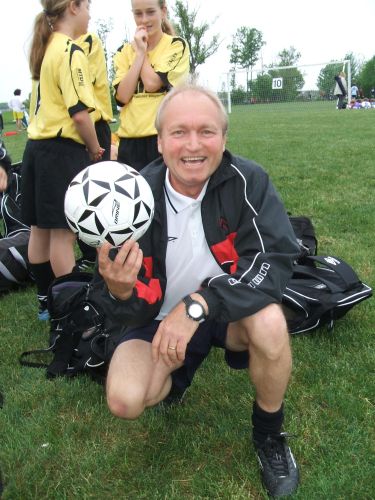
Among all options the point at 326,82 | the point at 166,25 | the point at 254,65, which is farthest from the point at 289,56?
the point at 166,25

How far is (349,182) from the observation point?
23.4 ft

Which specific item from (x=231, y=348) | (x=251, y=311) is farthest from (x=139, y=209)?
(x=231, y=348)

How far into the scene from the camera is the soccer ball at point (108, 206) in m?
2.11

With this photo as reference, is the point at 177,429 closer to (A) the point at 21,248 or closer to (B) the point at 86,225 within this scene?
(B) the point at 86,225

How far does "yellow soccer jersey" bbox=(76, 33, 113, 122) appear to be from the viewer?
3.79 metres

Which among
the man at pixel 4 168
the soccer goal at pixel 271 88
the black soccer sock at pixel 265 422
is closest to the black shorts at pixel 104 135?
the man at pixel 4 168

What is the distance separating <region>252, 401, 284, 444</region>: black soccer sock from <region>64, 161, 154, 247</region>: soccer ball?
0.95m

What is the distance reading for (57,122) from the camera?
11.4ft

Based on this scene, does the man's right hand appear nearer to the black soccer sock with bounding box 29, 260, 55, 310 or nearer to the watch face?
the watch face

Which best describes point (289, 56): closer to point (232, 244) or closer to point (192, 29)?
point (192, 29)

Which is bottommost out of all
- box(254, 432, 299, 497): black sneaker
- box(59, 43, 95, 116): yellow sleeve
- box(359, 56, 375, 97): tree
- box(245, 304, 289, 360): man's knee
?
box(359, 56, 375, 97): tree

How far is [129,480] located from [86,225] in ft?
3.79

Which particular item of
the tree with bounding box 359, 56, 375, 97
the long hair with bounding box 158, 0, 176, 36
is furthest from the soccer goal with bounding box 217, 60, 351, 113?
the tree with bounding box 359, 56, 375, 97

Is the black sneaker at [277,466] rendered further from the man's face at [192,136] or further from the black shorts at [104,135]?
the black shorts at [104,135]
